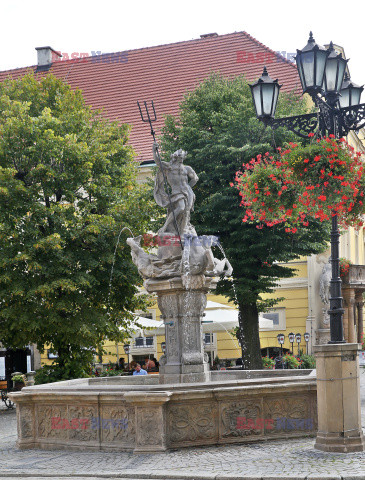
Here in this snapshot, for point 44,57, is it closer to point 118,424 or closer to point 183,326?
point 183,326

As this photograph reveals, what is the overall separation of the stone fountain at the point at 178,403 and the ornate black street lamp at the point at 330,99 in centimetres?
167

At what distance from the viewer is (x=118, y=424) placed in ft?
34.4

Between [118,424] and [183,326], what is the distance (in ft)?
8.11

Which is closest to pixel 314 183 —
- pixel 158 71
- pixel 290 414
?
pixel 290 414

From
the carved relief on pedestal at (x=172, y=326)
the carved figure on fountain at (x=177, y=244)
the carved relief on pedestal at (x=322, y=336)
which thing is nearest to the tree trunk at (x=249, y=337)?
the carved figure on fountain at (x=177, y=244)

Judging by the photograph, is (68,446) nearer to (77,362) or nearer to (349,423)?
(349,423)

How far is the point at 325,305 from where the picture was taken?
31.8 meters

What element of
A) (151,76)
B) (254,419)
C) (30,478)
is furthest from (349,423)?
(151,76)

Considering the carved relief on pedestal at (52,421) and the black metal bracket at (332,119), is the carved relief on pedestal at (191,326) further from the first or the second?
the black metal bracket at (332,119)

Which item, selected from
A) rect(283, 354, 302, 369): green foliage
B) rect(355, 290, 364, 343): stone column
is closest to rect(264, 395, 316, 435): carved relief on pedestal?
rect(283, 354, 302, 369): green foliage

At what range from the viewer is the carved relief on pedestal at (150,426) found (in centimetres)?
998

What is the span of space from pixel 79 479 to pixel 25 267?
1268cm

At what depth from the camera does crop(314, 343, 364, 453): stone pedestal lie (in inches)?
364

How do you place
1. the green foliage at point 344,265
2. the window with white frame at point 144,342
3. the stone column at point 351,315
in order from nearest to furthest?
1. the green foliage at point 344,265
2. the window with white frame at point 144,342
3. the stone column at point 351,315
